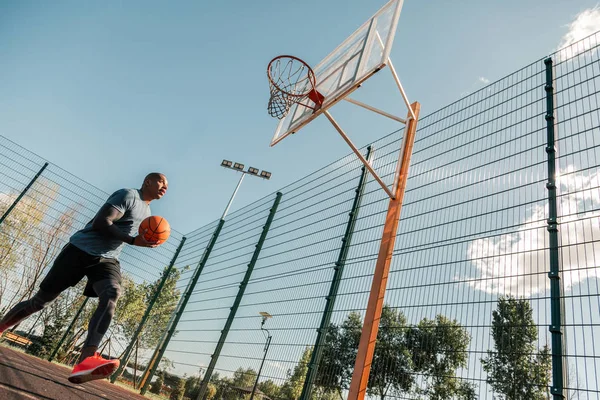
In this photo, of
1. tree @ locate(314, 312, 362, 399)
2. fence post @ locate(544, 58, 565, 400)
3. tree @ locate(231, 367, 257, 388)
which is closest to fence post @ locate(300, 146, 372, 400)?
tree @ locate(314, 312, 362, 399)

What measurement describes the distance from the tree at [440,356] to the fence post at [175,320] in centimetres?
656

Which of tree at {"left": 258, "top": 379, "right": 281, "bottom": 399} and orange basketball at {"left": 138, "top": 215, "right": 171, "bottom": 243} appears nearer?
orange basketball at {"left": 138, "top": 215, "right": 171, "bottom": 243}

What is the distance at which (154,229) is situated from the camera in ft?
9.92

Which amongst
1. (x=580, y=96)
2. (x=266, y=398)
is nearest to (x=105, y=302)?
(x=266, y=398)

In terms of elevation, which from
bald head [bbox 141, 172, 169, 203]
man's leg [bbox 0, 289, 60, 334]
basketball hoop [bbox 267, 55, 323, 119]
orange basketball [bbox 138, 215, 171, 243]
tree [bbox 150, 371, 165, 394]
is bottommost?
tree [bbox 150, 371, 165, 394]

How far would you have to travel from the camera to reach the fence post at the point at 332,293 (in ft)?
15.4

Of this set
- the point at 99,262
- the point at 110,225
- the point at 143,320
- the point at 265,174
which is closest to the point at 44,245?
the point at 143,320

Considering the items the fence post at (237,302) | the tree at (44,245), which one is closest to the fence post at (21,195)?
the tree at (44,245)

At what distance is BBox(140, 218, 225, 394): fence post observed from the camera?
8164 mm

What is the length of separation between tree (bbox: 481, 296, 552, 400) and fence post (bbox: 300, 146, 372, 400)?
2183 millimetres

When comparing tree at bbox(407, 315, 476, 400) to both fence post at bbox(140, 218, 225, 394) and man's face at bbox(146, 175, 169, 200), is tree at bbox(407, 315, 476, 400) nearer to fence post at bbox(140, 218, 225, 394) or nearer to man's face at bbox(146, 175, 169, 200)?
man's face at bbox(146, 175, 169, 200)

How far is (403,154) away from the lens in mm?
5145

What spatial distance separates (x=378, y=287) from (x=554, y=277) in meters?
1.70

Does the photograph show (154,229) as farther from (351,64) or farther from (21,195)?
(21,195)
